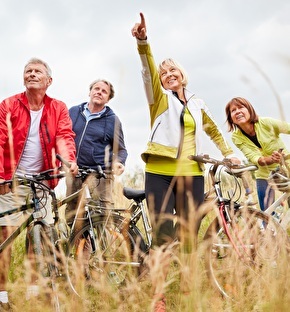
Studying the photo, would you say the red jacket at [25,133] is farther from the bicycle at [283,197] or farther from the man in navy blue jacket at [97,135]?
the bicycle at [283,197]

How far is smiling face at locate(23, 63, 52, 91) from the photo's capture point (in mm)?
3471

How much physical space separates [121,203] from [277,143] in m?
2.11

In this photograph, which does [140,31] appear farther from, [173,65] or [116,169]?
[116,169]

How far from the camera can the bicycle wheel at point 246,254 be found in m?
2.35

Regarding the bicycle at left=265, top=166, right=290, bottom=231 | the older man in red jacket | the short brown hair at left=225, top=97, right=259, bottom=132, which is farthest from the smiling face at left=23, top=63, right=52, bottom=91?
the bicycle at left=265, top=166, right=290, bottom=231

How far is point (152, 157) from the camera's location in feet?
10.3

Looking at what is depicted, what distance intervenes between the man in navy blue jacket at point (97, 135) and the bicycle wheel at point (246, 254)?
1.22m

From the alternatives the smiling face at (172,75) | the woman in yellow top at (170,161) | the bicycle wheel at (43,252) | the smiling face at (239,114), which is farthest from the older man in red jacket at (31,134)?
the smiling face at (239,114)

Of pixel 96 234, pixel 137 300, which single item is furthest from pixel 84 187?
pixel 137 300

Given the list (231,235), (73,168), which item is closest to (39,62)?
(73,168)

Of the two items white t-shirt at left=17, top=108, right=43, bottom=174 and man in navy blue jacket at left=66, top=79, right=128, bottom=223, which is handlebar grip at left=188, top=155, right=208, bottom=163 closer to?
white t-shirt at left=17, top=108, right=43, bottom=174

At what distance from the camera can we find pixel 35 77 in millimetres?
3473

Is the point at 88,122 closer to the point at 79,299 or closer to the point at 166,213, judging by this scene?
the point at 166,213

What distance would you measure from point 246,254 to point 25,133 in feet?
5.56
